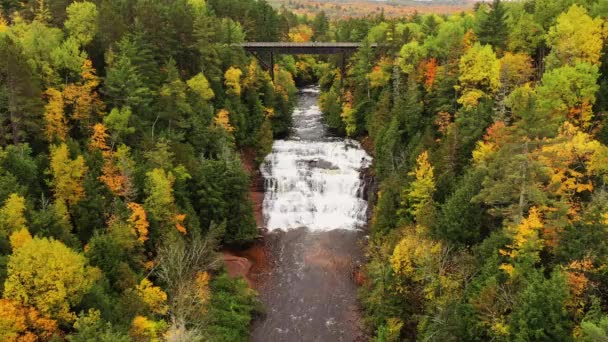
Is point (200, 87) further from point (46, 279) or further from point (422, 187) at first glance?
point (46, 279)

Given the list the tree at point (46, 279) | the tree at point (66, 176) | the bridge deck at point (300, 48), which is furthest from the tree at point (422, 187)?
the bridge deck at point (300, 48)

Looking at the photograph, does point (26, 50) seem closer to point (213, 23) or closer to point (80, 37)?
point (80, 37)

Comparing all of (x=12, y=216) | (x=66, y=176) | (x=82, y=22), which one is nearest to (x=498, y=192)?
(x=12, y=216)

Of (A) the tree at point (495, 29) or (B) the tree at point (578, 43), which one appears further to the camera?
(A) the tree at point (495, 29)

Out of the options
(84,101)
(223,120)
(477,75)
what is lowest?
(223,120)

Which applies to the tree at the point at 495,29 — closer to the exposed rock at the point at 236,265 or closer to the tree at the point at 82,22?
the exposed rock at the point at 236,265

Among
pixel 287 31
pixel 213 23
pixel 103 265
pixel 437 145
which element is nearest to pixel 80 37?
pixel 213 23
